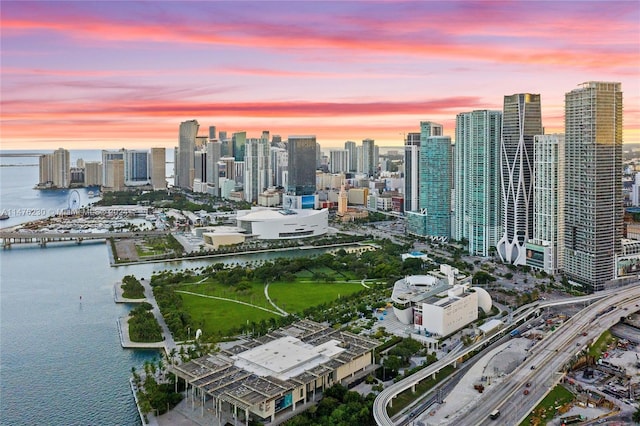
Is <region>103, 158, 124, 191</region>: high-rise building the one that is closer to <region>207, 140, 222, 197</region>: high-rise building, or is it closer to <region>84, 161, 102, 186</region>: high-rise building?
<region>84, 161, 102, 186</region>: high-rise building

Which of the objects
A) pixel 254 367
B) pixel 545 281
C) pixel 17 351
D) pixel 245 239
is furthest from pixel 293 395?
pixel 245 239

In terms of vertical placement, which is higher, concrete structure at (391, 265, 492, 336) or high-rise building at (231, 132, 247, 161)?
high-rise building at (231, 132, 247, 161)

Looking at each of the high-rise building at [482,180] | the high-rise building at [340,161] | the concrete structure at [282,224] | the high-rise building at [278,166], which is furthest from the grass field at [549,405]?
the high-rise building at [340,161]

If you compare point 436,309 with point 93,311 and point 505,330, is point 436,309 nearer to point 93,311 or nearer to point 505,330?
point 505,330

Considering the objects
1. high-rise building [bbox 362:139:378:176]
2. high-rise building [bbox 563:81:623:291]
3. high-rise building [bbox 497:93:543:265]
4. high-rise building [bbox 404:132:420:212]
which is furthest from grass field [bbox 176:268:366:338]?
high-rise building [bbox 362:139:378:176]

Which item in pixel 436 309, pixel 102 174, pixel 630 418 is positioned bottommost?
pixel 630 418

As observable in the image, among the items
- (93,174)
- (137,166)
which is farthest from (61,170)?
Answer: (137,166)
